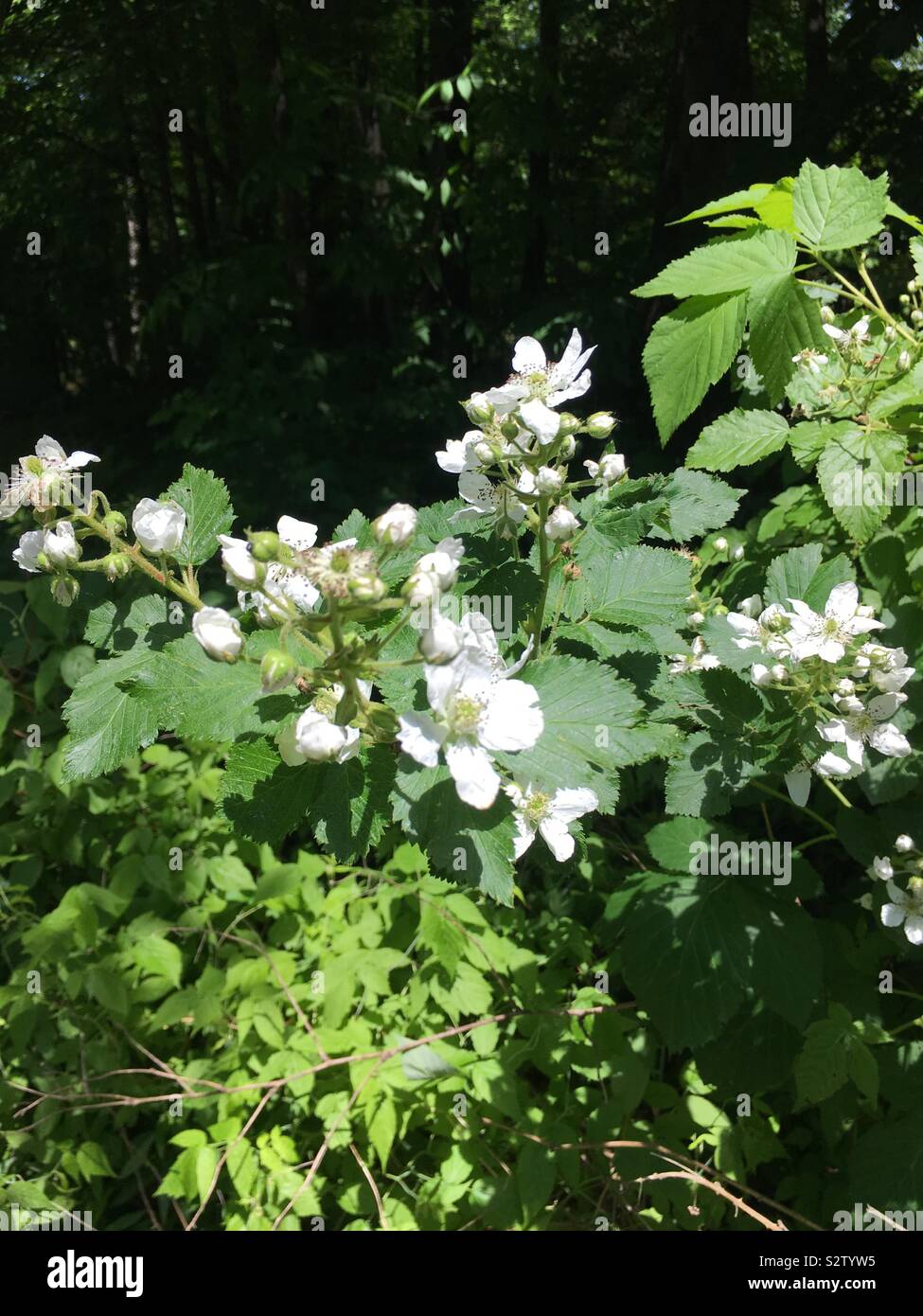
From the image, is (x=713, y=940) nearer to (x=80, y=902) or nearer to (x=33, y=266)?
(x=80, y=902)

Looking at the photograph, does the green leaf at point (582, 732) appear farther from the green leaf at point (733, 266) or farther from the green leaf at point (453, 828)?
the green leaf at point (733, 266)

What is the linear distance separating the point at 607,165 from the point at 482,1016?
20.6ft

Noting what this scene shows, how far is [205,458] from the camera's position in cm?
495

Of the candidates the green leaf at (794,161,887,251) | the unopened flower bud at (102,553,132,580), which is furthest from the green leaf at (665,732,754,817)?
the unopened flower bud at (102,553,132,580)

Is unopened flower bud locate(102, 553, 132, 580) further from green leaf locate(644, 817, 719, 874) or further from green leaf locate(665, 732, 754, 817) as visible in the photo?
green leaf locate(644, 817, 719, 874)

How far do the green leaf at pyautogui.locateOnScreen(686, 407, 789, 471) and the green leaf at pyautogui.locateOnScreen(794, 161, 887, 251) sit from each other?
0.36m

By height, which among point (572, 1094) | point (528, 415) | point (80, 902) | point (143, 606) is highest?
point (528, 415)

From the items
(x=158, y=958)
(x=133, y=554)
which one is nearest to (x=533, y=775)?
(x=133, y=554)

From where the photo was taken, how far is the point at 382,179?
5.16 meters

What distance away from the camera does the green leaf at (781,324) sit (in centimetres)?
140

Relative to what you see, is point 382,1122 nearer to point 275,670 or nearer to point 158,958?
point 158,958

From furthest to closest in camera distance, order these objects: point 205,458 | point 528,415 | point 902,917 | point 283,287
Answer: point 283,287, point 205,458, point 902,917, point 528,415

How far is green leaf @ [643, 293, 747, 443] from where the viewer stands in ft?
4.71

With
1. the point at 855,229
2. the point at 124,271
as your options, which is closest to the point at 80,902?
the point at 855,229
